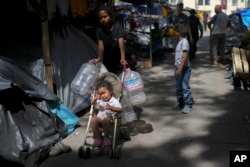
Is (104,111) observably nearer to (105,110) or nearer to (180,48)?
(105,110)

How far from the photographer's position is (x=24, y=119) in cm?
520

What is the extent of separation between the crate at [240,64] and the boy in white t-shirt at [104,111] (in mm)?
4267

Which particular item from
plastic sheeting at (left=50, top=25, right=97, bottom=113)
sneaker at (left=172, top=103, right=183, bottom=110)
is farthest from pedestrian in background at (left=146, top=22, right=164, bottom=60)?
sneaker at (left=172, top=103, right=183, bottom=110)

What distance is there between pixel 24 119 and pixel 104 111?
1124 mm

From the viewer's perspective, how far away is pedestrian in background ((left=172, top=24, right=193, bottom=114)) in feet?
20.9

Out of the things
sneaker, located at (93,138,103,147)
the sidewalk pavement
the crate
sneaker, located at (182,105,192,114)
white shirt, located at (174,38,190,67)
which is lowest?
the sidewalk pavement

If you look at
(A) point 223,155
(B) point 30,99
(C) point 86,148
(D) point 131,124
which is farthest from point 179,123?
(B) point 30,99

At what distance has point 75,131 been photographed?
237 inches

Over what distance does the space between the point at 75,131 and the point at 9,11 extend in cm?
243

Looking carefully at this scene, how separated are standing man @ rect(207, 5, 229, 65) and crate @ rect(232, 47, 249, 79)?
0.98 metres

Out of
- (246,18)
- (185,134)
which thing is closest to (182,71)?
(185,134)

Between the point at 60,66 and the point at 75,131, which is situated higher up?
the point at 60,66

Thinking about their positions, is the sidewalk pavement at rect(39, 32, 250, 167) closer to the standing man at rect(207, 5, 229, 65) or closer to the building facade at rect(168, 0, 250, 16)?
the standing man at rect(207, 5, 229, 65)

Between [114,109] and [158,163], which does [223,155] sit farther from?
[114,109]
